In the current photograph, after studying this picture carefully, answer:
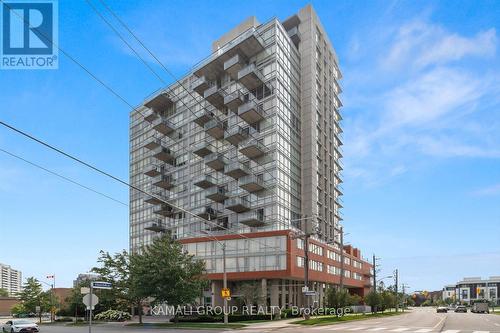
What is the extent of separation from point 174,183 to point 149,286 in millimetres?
43085

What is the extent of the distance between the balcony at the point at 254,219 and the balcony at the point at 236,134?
10.9m

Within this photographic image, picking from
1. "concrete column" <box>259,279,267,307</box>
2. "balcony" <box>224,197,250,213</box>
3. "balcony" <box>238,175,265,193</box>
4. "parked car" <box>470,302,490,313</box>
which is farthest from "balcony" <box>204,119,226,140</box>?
"parked car" <box>470,302,490,313</box>

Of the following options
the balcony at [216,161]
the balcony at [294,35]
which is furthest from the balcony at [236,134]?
the balcony at [294,35]

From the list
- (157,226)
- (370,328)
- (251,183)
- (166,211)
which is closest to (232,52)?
(251,183)

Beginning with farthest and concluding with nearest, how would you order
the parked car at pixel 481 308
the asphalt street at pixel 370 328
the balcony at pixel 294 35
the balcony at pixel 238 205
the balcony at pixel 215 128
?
1. the parked car at pixel 481 308
2. the balcony at pixel 294 35
3. the balcony at pixel 215 128
4. the balcony at pixel 238 205
5. the asphalt street at pixel 370 328

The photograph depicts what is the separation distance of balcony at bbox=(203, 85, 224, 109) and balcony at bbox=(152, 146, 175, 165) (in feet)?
53.2

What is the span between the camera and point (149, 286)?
42.1 m

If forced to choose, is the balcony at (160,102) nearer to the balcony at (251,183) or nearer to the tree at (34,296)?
the balcony at (251,183)

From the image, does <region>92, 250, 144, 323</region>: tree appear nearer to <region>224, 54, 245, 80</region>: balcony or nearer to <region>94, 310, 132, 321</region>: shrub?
<region>94, 310, 132, 321</region>: shrub

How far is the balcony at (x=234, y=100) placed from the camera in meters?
67.9

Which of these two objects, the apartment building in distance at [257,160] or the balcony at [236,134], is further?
the balcony at [236,134]

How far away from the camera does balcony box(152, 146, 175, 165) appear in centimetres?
8506

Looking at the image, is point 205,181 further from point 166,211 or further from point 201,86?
point 166,211

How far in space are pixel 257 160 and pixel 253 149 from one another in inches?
113
